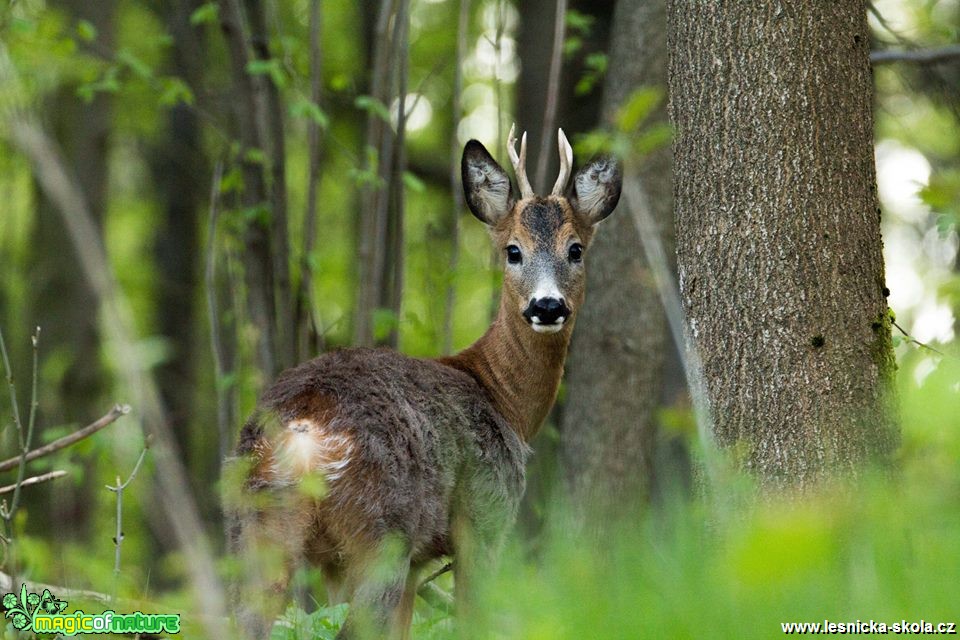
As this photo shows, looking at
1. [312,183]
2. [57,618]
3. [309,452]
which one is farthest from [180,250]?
[57,618]

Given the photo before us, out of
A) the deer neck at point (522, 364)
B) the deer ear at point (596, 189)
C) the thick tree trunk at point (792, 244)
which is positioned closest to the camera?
the thick tree trunk at point (792, 244)

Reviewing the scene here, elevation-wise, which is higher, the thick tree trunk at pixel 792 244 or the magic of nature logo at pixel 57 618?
the thick tree trunk at pixel 792 244

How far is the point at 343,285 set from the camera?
18969mm

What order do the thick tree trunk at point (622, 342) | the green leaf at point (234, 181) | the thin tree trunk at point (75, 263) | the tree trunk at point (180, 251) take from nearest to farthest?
the thick tree trunk at point (622, 342)
the green leaf at point (234, 181)
the thin tree trunk at point (75, 263)
the tree trunk at point (180, 251)

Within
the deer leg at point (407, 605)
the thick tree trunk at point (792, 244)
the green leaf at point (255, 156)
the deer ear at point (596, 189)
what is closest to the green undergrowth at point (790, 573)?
the thick tree trunk at point (792, 244)

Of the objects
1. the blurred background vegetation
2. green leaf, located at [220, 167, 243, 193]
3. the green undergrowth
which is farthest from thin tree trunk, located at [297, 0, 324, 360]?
the green undergrowth

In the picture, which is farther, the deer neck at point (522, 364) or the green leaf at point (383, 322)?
the green leaf at point (383, 322)

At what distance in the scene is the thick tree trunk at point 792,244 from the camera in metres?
4.42

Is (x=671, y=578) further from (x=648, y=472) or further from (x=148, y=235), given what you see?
(x=148, y=235)

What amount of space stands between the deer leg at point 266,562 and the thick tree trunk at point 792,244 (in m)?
1.69

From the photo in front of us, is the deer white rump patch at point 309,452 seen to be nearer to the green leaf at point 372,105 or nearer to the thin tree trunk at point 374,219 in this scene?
the green leaf at point 372,105

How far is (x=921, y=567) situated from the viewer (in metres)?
2.96

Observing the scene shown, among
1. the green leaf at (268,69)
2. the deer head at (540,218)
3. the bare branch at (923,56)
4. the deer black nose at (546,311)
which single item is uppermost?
the green leaf at (268,69)

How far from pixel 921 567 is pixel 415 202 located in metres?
14.6
